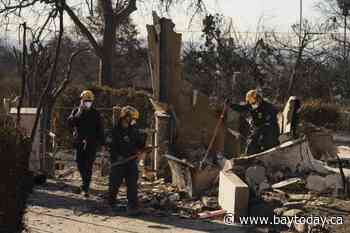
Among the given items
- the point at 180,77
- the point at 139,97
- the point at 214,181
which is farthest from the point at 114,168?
the point at 139,97

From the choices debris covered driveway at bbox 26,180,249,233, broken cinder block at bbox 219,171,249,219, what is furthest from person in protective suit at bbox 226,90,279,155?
debris covered driveway at bbox 26,180,249,233

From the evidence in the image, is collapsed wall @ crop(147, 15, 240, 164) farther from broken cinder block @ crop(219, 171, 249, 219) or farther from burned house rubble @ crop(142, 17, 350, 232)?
broken cinder block @ crop(219, 171, 249, 219)

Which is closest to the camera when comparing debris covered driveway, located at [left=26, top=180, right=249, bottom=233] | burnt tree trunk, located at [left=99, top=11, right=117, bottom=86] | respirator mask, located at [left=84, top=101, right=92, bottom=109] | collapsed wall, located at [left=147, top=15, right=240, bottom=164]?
debris covered driveway, located at [left=26, top=180, right=249, bottom=233]

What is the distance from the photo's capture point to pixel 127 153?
9383 mm

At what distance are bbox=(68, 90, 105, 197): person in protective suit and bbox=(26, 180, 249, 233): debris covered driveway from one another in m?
0.60

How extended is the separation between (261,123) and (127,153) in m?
2.91

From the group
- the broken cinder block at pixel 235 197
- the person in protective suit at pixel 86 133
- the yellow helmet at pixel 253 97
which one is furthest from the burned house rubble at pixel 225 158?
the person in protective suit at pixel 86 133

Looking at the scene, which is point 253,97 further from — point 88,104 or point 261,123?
point 88,104

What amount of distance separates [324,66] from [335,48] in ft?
10.2

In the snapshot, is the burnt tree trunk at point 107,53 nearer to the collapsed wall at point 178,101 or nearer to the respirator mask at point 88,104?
the collapsed wall at point 178,101

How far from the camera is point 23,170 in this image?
225 inches

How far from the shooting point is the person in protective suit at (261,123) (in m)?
Answer: 11.1

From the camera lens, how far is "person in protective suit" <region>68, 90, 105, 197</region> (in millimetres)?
9891

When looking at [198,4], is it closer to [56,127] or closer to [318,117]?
[318,117]
